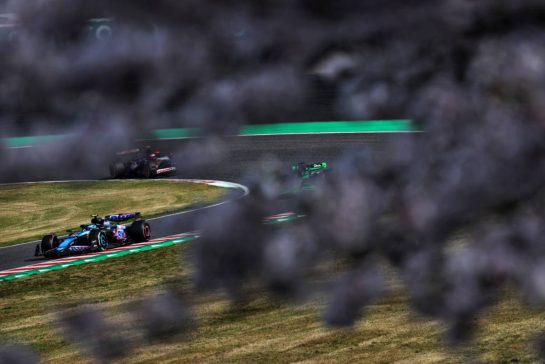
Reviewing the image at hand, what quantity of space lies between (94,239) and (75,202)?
9.77 m

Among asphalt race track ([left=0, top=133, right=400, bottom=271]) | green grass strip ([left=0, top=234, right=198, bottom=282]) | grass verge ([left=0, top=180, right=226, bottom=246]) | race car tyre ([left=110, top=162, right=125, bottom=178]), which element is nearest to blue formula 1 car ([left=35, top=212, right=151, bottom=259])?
green grass strip ([left=0, top=234, right=198, bottom=282])

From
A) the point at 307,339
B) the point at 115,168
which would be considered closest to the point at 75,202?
the point at 307,339

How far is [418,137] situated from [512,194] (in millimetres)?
459

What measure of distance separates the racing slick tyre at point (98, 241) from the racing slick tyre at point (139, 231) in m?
0.80

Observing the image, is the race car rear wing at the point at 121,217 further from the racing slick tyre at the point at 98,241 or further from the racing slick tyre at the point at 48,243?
the racing slick tyre at the point at 48,243

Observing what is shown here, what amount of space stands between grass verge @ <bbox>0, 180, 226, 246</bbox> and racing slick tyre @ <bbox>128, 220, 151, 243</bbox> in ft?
13.4

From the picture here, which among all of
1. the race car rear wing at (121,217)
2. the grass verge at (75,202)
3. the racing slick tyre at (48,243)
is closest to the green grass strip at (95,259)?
the racing slick tyre at (48,243)

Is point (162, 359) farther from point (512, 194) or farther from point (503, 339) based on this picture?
point (512, 194)

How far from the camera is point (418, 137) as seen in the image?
13.9 ft

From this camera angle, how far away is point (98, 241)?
1062 inches

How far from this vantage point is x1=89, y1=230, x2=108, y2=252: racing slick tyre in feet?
88.2

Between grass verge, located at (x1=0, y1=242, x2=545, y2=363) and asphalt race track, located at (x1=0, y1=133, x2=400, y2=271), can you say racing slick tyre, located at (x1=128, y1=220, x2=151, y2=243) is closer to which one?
asphalt race track, located at (x1=0, y1=133, x2=400, y2=271)

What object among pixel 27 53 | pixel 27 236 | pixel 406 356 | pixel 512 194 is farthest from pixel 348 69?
pixel 27 236

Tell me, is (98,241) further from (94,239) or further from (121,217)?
(121,217)
